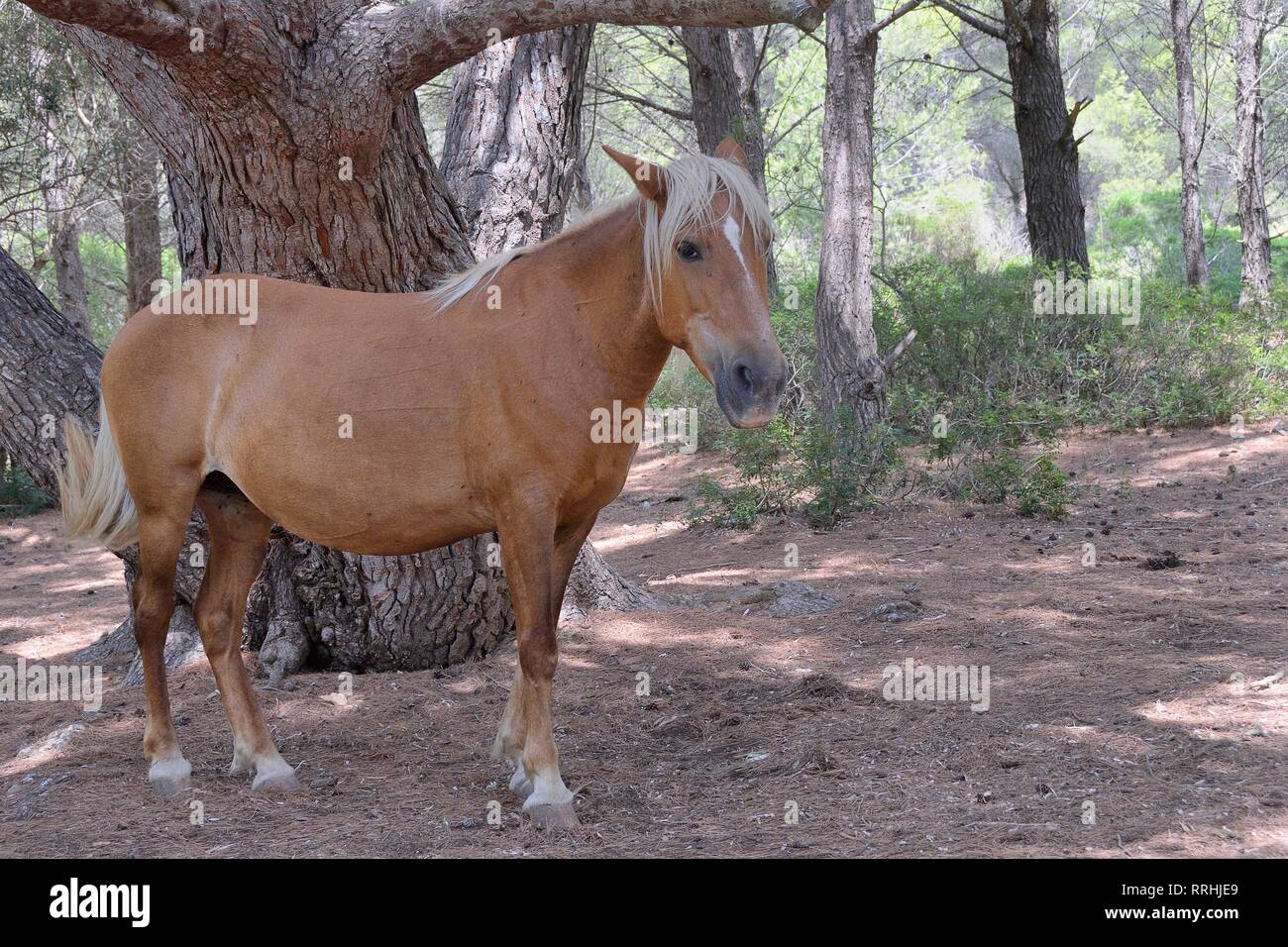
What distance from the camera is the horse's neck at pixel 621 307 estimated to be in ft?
13.2

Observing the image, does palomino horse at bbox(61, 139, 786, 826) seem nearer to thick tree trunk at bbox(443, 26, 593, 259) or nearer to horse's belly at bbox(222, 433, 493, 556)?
horse's belly at bbox(222, 433, 493, 556)

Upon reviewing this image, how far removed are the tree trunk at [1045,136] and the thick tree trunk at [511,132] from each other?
8.33 metres

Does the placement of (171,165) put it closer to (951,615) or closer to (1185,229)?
(951,615)

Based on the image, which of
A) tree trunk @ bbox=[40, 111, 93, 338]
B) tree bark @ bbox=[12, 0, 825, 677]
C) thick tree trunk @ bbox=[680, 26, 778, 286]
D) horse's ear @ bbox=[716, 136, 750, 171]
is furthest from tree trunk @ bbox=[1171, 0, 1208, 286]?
horse's ear @ bbox=[716, 136, 750, 171]

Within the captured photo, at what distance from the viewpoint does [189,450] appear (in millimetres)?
4426

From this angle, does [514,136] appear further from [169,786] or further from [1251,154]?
[1251,154]

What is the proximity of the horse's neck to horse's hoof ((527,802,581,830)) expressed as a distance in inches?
59.6

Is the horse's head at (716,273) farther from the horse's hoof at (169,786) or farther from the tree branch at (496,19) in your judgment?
the horse's hoof at (169,786)

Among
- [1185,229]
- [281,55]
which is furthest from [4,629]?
[1185,229]

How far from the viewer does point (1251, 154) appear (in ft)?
57.3

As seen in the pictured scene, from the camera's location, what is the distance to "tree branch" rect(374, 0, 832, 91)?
12.7 feet

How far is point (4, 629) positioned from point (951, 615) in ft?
21.2

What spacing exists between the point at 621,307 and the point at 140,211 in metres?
12.3

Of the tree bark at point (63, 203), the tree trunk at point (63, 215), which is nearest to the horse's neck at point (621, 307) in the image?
the tree bark at point (63, 203)
